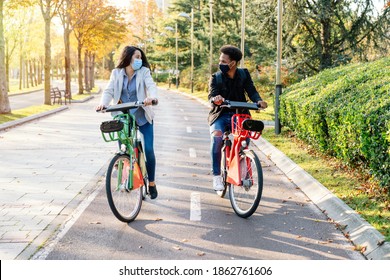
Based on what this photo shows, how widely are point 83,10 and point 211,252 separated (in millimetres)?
35610

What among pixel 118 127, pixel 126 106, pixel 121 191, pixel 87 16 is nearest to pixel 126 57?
pixel 126 106

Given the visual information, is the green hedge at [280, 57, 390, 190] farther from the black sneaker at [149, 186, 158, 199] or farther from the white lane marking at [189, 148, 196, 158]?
the black sneaker at [149, 186, 158, 199]

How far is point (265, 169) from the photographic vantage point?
977 centimetres

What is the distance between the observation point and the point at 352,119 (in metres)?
7.33

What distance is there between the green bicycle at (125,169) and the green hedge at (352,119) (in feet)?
9.09

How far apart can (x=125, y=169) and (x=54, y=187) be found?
2.35 metres

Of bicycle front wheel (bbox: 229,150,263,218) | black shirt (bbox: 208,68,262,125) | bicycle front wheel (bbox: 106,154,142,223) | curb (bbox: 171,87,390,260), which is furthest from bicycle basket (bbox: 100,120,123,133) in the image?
curb (bbox: 171,87,390,260)

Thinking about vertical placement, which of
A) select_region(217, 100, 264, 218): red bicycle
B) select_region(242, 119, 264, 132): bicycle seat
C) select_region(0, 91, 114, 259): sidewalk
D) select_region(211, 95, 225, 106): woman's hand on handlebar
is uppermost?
select_region(211, 95, 225, 106): woman's hand on handlebar

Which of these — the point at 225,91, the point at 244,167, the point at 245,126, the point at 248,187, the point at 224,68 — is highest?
the point at 224,68

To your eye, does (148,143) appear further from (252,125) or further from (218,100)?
(252,125)

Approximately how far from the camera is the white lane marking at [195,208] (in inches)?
Result: 248

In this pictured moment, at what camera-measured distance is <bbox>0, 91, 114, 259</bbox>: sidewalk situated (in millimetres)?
5617

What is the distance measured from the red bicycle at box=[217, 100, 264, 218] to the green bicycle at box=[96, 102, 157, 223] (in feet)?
3.60

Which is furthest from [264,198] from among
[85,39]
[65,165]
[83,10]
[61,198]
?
[85,39]
